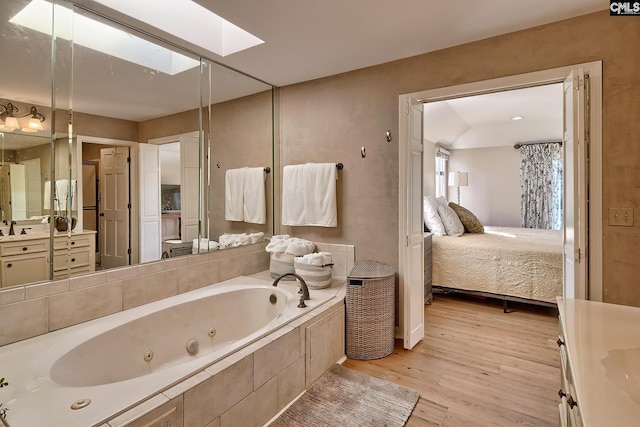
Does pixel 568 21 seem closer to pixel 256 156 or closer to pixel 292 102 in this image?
pixel 292 102

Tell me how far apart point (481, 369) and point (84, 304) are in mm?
2794

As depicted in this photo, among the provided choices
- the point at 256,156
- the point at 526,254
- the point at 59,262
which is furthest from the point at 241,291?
the point at 526,254

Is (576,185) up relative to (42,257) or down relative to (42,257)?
up

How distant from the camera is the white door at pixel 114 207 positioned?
2225 mm

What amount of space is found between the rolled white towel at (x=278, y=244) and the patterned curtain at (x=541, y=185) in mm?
5433

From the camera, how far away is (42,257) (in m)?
1.90

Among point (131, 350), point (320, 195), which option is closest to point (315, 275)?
point (320, 195)

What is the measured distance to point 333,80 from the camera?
308 cm

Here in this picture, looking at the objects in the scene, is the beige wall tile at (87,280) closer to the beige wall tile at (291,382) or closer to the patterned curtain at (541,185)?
the beige wall tile at (291,382)

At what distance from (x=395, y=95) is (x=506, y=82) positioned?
0.83m

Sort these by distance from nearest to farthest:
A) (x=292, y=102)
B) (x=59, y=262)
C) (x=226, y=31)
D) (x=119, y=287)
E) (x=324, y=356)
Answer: (x=59, y=262) → (x=119, y=287) → (x=324, y=356) → (x=226, y=31) → (x=292, y=102)

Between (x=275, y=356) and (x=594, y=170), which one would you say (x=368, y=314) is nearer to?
(x=275, y=356)

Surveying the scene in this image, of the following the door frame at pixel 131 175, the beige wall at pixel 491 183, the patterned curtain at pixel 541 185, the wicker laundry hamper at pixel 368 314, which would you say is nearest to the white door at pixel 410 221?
the wicker laundry hamper at pixel 368 314

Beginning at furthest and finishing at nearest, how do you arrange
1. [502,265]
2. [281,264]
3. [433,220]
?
[433,220], [502,265], [281,264]
